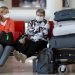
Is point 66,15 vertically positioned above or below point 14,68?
above

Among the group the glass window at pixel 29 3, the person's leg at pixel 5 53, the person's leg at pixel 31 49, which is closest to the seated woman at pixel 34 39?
the person's leg at pixel 31 49

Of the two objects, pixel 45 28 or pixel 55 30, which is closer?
pixel 55 30

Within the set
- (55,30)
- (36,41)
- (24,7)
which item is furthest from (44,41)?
(24,7)

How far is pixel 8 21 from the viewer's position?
3242mm

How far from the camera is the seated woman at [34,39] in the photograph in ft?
10.0

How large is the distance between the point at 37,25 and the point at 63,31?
50 centimetres

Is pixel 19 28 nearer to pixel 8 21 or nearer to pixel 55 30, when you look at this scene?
pixel 8 21

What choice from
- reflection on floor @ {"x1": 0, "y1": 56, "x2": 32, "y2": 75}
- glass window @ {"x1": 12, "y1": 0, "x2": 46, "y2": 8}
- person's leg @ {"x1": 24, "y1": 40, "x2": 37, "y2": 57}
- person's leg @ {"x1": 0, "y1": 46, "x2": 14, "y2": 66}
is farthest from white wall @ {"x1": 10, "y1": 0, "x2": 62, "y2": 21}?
person's leg @ {"x1": 0, "y1": 46, "x2": 14, "y2": 66}

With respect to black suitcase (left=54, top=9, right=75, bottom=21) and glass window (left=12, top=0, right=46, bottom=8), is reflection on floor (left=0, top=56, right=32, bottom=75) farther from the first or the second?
glass window (left=12, top=0, right=46, bottom=8)

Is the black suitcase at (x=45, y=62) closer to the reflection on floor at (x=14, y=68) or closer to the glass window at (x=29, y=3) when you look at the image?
the reflection on floor at (x=14, y=68)

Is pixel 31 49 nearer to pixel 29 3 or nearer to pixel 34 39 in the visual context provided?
pixel 34 39

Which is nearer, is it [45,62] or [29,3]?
[45,62]

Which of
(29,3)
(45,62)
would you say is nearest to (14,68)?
(45,62)

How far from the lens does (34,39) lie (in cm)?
315
